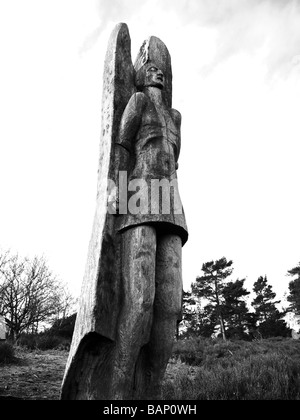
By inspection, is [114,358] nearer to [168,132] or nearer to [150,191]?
[150,191]

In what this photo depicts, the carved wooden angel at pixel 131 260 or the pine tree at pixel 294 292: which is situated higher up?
the pine tree at pixel 294 292

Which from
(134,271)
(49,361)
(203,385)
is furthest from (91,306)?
(49,361)

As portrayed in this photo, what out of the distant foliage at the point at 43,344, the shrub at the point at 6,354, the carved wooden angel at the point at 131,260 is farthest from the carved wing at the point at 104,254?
the distant foliage at the point at 43,344

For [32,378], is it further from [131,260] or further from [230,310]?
[230,310]

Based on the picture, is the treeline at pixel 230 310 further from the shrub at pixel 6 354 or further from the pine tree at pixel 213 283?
the shrub at pixel 6 354

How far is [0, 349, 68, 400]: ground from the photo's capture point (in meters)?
4.82

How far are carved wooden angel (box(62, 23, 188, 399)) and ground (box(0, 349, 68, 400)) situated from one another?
66.8 inches

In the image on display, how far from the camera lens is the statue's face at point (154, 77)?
4.83 metres

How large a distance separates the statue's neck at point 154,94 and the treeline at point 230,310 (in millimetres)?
26692

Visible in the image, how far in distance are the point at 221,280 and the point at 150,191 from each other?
102ft

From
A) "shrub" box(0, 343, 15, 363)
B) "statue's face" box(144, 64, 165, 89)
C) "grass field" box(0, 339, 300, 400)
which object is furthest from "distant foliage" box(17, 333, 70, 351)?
"statue's face" box(144, 64, 165, 89)

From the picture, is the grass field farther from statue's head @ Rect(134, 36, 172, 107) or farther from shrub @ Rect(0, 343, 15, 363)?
statue's head @ Rect(134, 36, 172, 107)

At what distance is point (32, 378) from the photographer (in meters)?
6.04

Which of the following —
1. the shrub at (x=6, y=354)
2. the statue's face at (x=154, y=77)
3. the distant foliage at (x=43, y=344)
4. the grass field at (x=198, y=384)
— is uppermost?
the statue's face at (x=154, y=77)
